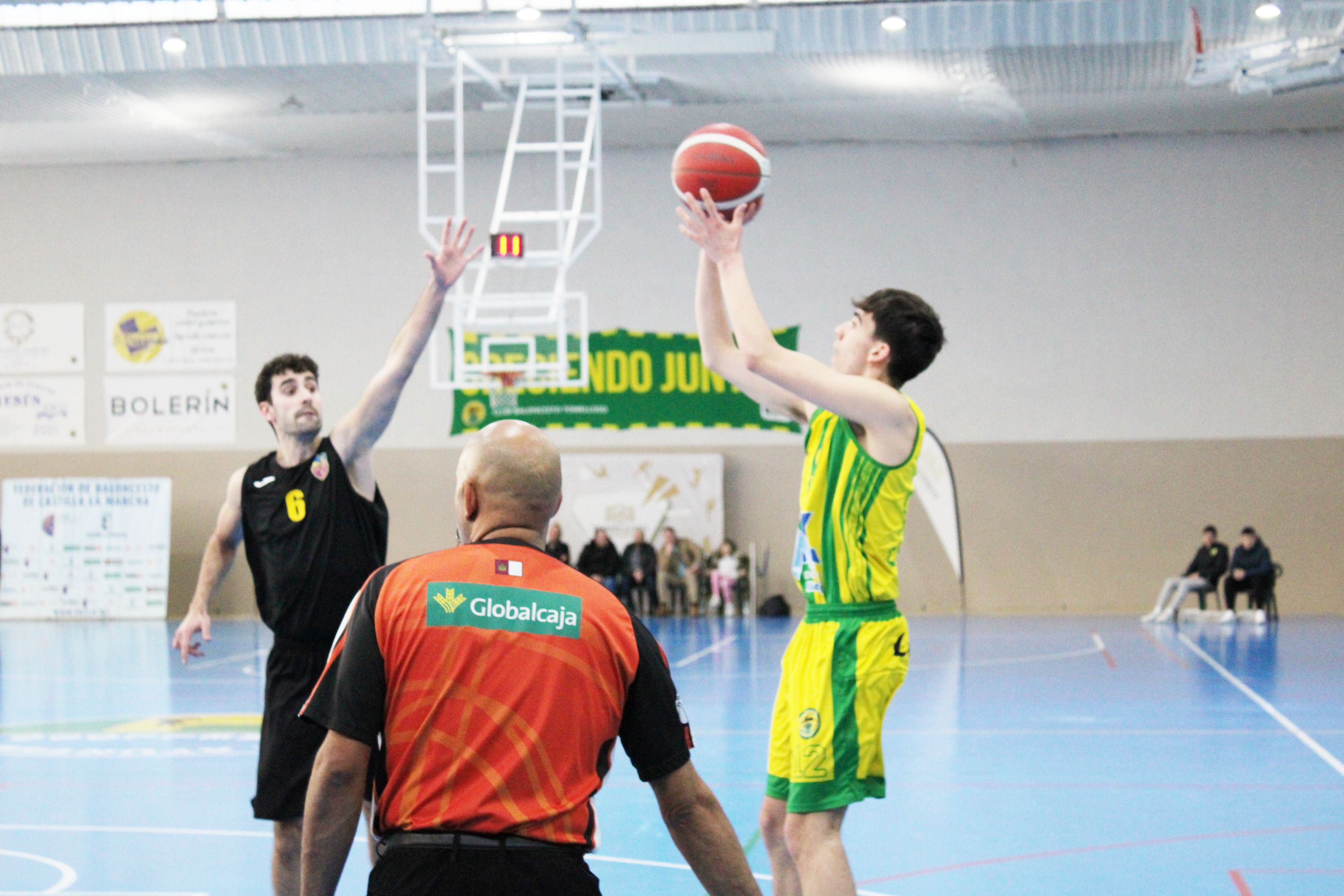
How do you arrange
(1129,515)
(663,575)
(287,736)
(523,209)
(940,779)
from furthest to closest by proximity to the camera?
(523,209), (1129,515), (663,575), (940,779), (287,736)

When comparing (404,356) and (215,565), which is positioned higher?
(404,356)

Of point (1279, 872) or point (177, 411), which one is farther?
point (177, 411)

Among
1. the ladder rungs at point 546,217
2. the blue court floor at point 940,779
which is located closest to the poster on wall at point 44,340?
the blue court floor at point 940,779

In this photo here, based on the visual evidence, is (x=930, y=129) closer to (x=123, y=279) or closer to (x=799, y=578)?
(x=123, y=279)

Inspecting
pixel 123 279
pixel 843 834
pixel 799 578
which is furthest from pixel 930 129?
pixel 799 578

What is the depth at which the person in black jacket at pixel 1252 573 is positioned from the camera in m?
18.3

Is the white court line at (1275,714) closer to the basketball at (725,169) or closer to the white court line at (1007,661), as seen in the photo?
the white court line at (1007,661)

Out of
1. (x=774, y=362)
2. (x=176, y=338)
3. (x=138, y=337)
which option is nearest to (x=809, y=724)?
(x=774, y=362)

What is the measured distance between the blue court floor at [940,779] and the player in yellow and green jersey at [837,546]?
5.63ft

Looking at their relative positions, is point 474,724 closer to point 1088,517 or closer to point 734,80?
point 734,80

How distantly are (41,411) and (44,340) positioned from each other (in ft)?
3.76

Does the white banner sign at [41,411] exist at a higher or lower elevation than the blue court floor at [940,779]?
higher

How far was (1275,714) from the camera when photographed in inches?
382

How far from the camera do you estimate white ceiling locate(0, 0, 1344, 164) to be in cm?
1429
